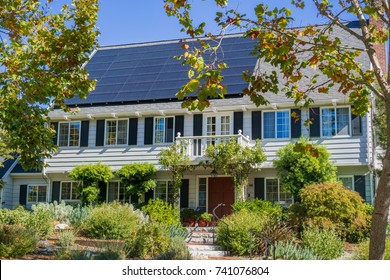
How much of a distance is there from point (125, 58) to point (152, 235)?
59.8ft

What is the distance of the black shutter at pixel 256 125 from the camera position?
24069 mm

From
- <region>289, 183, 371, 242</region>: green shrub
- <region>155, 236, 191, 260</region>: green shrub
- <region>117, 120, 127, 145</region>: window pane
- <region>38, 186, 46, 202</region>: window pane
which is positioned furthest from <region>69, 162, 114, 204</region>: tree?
<region>155, 236, 191, 260</region>: green shrub

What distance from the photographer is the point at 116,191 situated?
26.4 metres

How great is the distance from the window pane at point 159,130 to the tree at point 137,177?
139cm

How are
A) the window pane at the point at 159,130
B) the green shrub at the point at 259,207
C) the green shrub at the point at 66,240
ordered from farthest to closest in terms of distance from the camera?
1. the window pane at the point at 159,130
2. the green shrub at the point at 259,207
3. the green shrub at the point at 66,240

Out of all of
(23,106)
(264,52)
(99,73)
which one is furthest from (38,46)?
(99,73)

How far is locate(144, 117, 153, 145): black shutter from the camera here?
25750 mm

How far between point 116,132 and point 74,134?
2.42 meters

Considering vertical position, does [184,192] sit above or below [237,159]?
below

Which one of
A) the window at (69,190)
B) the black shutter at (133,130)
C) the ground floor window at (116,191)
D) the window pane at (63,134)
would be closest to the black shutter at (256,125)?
the black shutter at (133,130)

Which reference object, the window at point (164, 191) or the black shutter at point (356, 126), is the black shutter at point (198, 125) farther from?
the black shutter at point (356, 126)

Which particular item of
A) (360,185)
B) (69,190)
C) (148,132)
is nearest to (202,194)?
(148,132)

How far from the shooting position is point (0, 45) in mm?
13664

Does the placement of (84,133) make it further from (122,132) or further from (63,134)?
(122,132)
